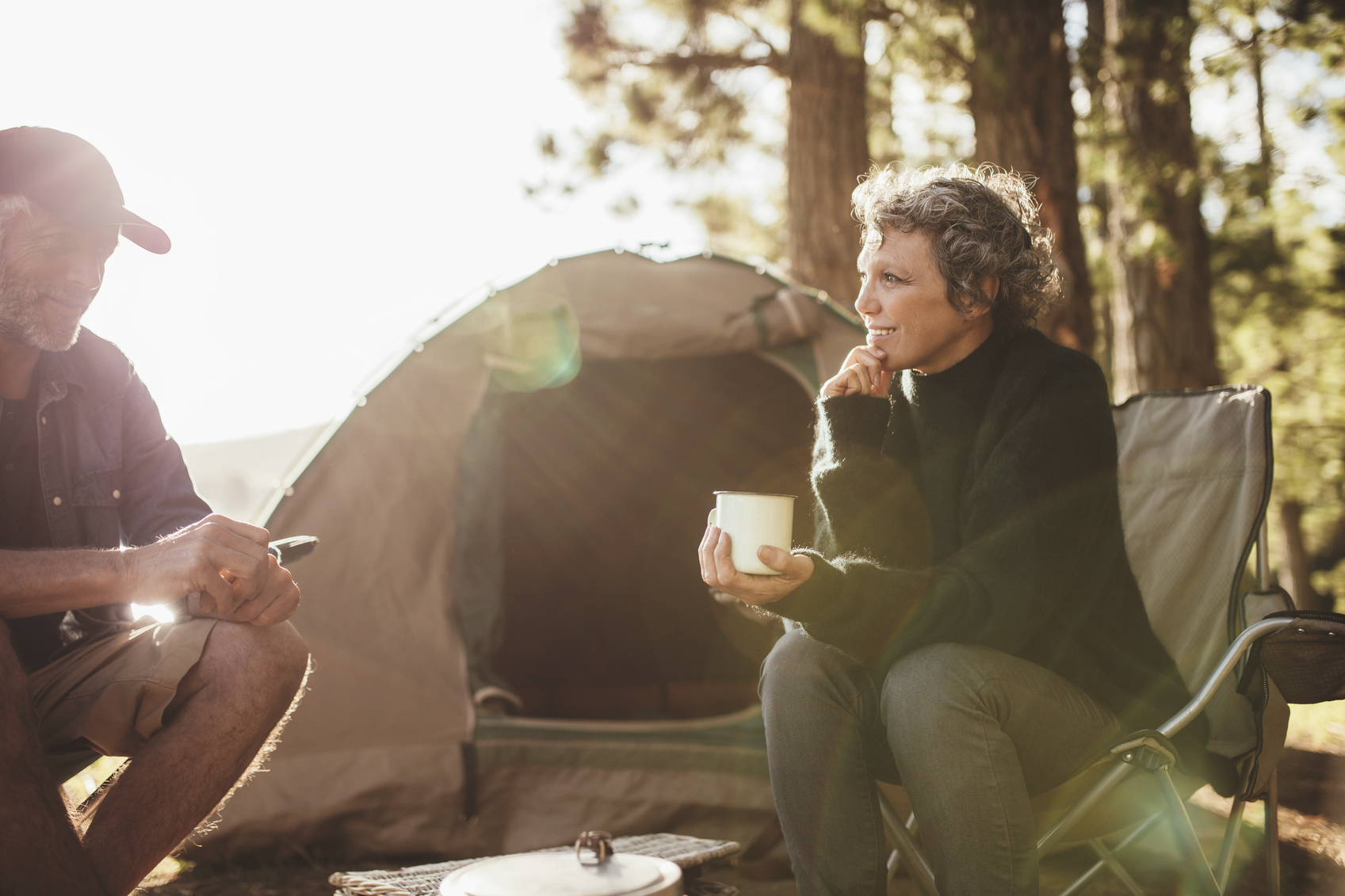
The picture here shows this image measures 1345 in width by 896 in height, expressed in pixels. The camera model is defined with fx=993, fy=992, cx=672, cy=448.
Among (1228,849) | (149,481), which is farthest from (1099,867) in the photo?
(149,481)

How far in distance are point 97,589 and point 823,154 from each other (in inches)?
158

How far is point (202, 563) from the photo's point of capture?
148 centimetres

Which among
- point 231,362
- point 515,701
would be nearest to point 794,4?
point 231,362

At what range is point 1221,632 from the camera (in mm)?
1883

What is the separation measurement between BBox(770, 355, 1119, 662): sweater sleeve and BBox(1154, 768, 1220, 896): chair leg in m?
0.30

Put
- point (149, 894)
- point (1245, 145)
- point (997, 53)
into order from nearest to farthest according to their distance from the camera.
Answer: point (149, 894) → point (997, 53) → point (1245, 145)

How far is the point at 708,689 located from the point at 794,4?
343cm

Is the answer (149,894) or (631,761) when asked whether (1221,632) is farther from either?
(149,894)

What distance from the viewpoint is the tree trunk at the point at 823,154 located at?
15.3ft

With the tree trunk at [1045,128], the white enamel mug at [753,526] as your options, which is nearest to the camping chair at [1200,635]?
the white enamel mug at [753,526]

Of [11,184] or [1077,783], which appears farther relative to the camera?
[11,184]

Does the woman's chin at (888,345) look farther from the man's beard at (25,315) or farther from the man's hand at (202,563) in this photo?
the man's beard at (25,315)

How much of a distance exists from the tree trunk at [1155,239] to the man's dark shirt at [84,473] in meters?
3.77

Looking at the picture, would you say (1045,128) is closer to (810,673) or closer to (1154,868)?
(1154,868)
